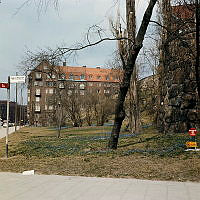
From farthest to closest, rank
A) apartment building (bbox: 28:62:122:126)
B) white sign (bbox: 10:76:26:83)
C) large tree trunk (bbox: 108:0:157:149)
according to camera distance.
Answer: apartment building (bbox: 28:62:122:126), large tree trunk (bbox: 108:0:157:149), white sign (bbox: 10:76:26:83)

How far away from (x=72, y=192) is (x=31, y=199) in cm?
80

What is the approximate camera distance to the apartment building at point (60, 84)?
840 inches

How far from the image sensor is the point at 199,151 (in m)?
9.91

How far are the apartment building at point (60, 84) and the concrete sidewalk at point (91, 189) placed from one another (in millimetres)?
10109

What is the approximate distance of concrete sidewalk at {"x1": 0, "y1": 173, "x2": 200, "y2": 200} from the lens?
4.93 m

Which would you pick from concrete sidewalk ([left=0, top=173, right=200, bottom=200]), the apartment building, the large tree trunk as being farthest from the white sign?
the apartment building

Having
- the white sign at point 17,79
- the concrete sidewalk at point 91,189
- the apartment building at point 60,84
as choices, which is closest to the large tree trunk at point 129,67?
the white sign at point 17,79

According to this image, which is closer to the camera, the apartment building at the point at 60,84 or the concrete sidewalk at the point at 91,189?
the concrete sidewalk at the point at 91,189

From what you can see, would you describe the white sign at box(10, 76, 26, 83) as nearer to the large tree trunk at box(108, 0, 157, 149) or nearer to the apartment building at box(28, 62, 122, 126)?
the large tree trunk at box(108, 0, 157, 149)

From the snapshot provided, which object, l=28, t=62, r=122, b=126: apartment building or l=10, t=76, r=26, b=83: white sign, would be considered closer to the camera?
l=10, t=76, r=26, b=83: white sign

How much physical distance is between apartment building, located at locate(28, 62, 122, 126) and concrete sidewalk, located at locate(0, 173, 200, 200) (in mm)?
10109

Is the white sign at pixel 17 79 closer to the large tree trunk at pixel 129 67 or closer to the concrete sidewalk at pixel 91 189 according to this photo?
the large tree trunk at pixel 129 67

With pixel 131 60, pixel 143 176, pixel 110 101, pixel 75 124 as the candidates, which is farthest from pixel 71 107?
pixel 143 176

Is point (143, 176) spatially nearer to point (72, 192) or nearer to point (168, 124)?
point (72, 192)
